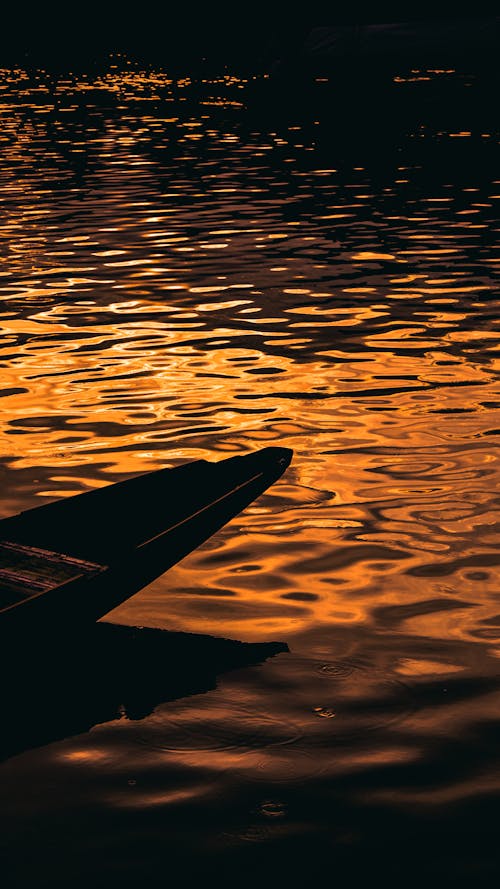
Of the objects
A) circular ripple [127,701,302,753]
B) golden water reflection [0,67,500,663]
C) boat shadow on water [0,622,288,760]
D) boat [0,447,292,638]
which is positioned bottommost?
golden water reflection [0,67,500,663]

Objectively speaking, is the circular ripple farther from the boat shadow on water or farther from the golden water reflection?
the golden water reflection

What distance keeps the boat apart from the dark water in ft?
1.51

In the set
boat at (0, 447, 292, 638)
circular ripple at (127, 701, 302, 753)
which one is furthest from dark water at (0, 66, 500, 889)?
boat at (0, 447, 292, 638)

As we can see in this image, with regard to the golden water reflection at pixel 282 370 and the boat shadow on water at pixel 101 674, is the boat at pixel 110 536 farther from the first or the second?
the golden water reflection at pixel 282 370

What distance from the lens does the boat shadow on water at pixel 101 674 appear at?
8.55m

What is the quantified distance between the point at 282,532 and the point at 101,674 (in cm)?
288

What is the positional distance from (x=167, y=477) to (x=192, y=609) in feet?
3.85

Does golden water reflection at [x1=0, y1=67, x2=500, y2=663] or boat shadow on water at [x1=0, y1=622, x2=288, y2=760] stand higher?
boat shadow on water at [x1=0, y1=622, x2=288, y2=760]

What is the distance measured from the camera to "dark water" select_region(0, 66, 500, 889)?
736 cm

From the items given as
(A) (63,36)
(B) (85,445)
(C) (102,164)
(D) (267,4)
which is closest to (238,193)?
(C) (102,164)

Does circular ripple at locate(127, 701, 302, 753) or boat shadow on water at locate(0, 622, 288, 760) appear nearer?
circular ripple at locate(127, 701, 302, 753)

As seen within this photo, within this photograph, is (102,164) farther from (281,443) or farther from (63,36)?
(63,36)

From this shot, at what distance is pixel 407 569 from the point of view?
35.6ft

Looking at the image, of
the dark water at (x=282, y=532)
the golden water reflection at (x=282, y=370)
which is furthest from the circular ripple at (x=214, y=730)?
the golden water reflection at (x=282, y=370)
